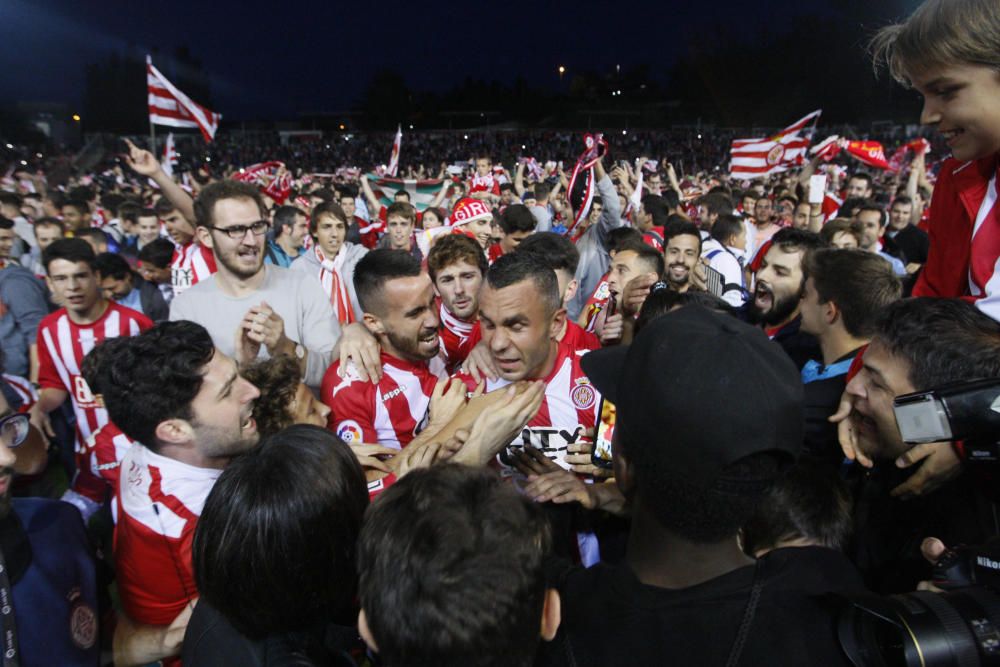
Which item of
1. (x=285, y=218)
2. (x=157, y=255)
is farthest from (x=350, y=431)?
(x=285, y=218)

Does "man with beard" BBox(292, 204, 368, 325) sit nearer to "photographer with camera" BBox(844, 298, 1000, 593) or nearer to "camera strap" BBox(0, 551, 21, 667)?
"camera strap" BBox(0, 551, 21, 667)

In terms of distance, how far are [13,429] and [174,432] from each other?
43 cm

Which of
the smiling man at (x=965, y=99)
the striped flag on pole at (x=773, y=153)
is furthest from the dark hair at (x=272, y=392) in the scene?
the striped flag on pole at (x=773, y=153)

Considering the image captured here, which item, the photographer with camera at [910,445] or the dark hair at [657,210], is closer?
the photographer with camera at [910,445]

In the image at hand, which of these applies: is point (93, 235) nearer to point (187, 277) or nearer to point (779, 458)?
point (187, 277)

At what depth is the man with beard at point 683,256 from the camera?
5270 mm

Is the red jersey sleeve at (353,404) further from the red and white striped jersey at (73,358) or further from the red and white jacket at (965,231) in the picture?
the red and white jacket at (965,231)

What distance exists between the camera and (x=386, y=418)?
2963 mm

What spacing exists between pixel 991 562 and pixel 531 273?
198 cm

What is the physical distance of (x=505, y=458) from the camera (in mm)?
2506

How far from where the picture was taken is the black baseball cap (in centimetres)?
116

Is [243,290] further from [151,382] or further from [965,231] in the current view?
[965,231]

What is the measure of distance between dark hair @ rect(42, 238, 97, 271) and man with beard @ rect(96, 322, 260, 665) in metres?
2.51

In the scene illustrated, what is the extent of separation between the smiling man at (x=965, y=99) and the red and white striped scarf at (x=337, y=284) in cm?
411
